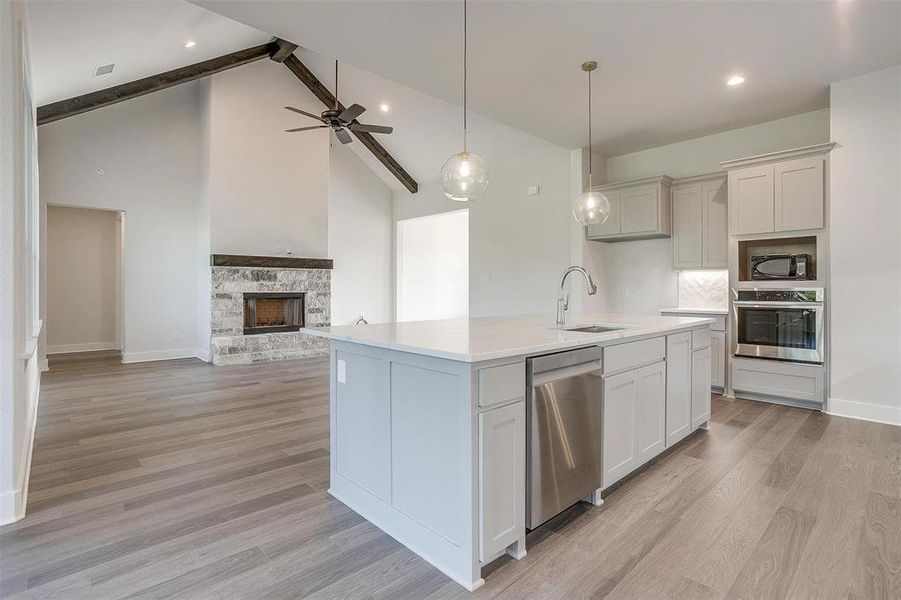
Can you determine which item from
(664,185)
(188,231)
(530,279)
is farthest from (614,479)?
(188,231)

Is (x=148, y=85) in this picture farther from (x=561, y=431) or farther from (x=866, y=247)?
(x=866, y=247)

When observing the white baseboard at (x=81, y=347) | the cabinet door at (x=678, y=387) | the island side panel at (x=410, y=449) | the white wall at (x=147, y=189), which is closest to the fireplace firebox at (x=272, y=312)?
the white wall at (x=147, y=189)

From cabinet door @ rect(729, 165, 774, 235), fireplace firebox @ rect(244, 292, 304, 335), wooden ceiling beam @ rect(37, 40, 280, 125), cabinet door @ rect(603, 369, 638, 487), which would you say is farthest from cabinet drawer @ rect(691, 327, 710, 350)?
wooden ceiling beam @ rect(37, 40, 280, 125)

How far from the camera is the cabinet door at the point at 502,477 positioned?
1746 mm

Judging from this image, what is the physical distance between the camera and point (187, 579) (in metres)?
1.76

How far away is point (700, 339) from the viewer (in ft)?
11.5

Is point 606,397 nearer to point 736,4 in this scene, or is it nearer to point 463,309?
point 736,4

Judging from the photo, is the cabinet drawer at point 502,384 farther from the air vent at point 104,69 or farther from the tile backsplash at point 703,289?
the air vent at point 104,69

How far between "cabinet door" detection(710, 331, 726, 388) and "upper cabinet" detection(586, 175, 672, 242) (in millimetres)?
1401

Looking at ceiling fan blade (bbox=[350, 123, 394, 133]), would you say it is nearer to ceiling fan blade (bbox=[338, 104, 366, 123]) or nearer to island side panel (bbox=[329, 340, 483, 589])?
ceiling fan blade (bbox=[338, 104, 366, 123])

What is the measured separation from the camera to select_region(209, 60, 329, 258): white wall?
6.62 m

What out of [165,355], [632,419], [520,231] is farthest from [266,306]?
[632,419]

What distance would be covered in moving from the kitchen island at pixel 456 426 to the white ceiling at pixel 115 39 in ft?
12.0

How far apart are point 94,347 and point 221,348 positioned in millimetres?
3107
